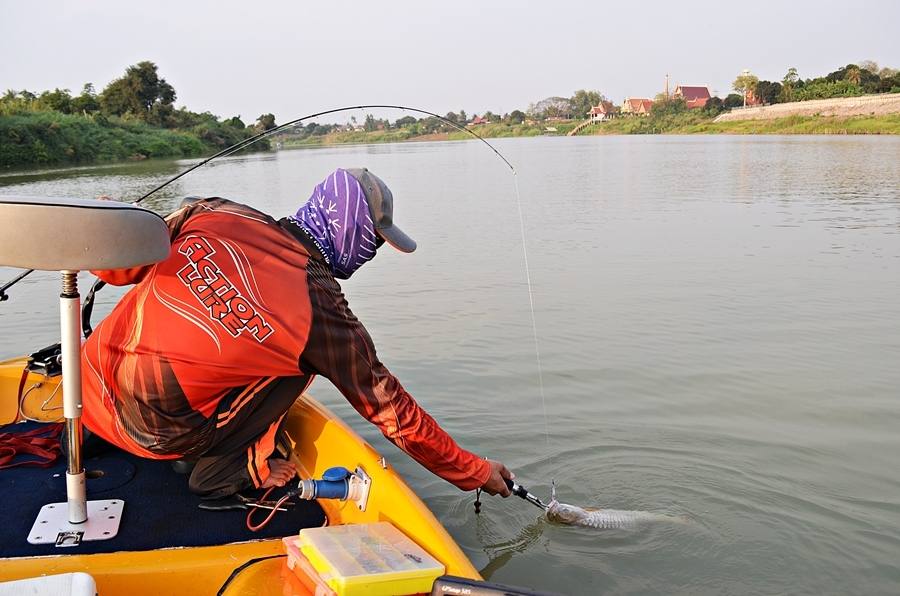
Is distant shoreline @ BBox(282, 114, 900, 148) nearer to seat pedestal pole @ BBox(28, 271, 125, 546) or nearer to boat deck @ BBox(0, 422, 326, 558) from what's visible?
boat deck @ BBox(0, 422, 326, 558)

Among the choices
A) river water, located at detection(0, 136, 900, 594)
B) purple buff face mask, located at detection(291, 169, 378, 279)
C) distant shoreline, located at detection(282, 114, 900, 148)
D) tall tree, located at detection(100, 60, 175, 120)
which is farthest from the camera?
tall tree, located at detection(100, 60, 175, 120)

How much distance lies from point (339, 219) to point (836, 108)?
169ft

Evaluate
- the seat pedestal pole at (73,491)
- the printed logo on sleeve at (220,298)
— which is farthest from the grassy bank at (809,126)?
the seat pedestal pole at (73,491)

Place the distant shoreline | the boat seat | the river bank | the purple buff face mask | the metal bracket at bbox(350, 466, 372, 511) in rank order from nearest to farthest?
the boat seat < the purple buff face mask < the metal bracket at bbox(350, 466, 372, 511) < the river bank < the distant shoreline

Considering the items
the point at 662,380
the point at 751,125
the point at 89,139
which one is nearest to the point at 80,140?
the point at 89,139

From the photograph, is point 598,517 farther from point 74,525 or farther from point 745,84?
point 745,84

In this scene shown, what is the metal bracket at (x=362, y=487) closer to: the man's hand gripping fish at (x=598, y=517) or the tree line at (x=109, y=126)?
the man's hand gripping fish at (x=598, y=517)

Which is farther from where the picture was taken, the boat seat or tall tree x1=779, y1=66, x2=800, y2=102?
tall tree x1=779, y1=66, x2=800, y2=102

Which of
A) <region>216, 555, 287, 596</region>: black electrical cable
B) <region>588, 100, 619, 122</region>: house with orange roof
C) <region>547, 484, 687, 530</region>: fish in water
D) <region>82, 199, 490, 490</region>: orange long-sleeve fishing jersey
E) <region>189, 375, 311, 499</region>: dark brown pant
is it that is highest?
<region>588, 100, 619, 122</region>: house with orange roof

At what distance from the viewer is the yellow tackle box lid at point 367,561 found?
6.68 feet

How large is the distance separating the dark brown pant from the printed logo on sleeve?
0.32m

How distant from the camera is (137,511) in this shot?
2658 millimetres

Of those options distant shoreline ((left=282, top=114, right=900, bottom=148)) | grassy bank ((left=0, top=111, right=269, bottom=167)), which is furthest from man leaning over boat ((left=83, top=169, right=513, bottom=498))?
grassy bank ((left=0, top=111, right=269, bottom=167))

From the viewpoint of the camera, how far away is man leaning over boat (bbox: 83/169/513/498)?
2.25m
